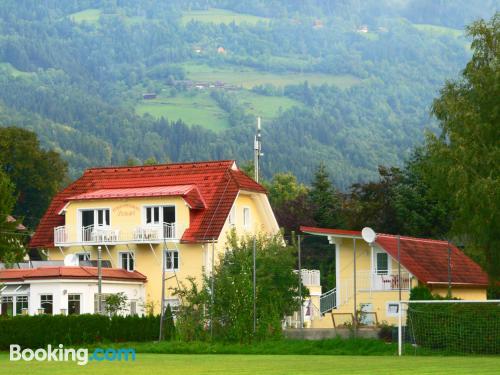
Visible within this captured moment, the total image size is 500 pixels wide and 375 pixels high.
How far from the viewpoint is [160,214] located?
2753 inches

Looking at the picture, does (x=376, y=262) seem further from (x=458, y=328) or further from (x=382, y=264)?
(x=458, y=328)

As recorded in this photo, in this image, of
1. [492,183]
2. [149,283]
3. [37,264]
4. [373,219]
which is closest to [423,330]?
[492,183]

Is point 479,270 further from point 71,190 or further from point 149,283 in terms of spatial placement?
point 71,190

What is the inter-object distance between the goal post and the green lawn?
3.52m

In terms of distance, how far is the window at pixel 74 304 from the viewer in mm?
64312

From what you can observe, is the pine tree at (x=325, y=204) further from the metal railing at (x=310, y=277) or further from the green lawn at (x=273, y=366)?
the green lawn at (x=273, y=366)

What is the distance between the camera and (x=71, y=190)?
75.1 meters

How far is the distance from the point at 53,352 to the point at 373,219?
41055 millimetres

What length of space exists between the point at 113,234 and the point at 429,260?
1753cm

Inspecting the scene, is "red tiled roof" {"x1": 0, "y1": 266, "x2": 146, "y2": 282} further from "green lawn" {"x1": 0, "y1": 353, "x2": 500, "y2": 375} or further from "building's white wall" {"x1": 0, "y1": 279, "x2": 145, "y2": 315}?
"green lawn" {"x1": 0, "y1": 353, "x2": 500, "y2": 375}

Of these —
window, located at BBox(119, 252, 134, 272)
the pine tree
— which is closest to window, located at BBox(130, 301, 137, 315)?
window, located at BBox(119, 252, 134, 272)

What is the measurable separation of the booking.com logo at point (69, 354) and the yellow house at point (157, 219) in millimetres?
16598

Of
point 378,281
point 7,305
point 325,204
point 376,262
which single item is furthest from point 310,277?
point 325,204

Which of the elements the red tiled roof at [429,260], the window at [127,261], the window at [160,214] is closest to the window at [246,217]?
the window at [160,214]
